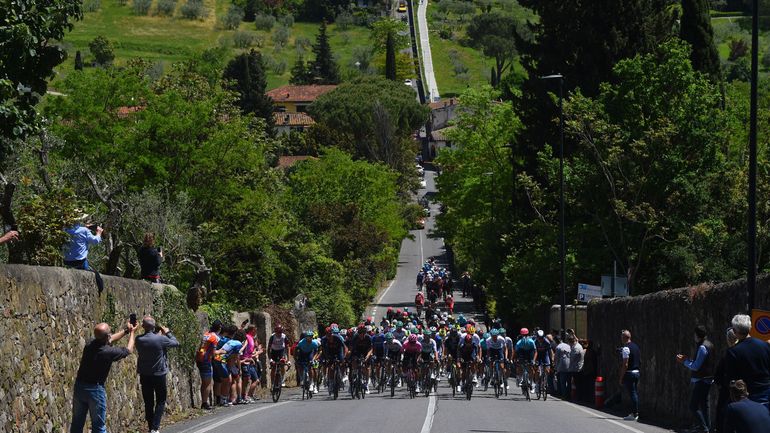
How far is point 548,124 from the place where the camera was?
53.5 meters

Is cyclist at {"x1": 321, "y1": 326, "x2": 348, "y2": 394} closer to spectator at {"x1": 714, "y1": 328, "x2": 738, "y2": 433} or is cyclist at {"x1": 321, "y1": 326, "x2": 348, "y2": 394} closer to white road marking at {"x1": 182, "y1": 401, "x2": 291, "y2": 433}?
white road marking at {"x1": 182, "y1": 401, "x2": 291, "y2": 433}

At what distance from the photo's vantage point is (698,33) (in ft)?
179

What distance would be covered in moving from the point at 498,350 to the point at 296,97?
150182 millimetres

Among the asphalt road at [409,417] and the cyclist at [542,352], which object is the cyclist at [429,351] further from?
the cyclist at [542,352]

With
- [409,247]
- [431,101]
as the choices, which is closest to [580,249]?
[409,247]

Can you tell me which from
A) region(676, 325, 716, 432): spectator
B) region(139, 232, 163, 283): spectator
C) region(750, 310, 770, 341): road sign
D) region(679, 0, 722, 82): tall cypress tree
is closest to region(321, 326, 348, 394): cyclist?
region(139, 232, 163, 283): spectator

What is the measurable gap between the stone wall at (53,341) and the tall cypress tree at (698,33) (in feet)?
120

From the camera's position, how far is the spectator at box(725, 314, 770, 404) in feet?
46.1

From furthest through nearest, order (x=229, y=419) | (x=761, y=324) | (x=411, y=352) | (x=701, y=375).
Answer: (x=411, y=352) < (x=229, y=419) < (x=701, y=375) < (x=761, y=324)

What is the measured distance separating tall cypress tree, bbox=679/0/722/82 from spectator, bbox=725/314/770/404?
41.8m

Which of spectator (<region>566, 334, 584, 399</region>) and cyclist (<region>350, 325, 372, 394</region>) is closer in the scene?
cyclist (<region>350, 325, 372, 394</region>)

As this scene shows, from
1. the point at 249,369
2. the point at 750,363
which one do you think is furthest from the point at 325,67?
the point at 750,363

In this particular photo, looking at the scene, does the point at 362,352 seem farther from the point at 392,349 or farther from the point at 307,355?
the point at 307,355

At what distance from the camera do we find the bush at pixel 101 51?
628ft
